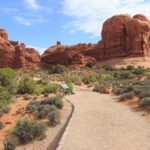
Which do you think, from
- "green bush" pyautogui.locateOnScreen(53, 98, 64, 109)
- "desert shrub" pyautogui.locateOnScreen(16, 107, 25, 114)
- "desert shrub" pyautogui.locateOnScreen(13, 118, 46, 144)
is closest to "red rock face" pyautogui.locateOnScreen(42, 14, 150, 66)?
"green bush" pyautogui.locateOnScreen(53, 98, 64, 109)

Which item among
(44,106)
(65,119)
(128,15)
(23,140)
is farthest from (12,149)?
(128,15)

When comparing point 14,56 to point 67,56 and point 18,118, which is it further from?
point 18,118

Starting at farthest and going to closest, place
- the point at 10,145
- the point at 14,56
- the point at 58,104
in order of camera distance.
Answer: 1. the point at 14,56
2. the point at 58,104
3. the point at 10,145

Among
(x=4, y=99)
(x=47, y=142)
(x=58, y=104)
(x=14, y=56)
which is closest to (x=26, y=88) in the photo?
(x=4, y=99)

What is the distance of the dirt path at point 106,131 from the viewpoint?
13.6 metres

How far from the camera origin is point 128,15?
97.0m

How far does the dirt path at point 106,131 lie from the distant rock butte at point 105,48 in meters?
70.5

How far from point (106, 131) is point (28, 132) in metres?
3.77

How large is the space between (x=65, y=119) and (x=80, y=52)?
7990 cm

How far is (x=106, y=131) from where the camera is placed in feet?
52.3

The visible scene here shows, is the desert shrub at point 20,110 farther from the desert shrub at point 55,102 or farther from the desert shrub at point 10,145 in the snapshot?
the desert shrub at point 10,145

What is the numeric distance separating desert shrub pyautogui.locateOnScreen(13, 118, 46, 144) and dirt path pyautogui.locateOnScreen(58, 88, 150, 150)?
1.38 meters

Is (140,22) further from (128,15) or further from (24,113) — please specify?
(24,113)

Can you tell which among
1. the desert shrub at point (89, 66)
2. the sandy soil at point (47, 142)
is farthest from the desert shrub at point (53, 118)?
the desert shrub at point (89, 66)
